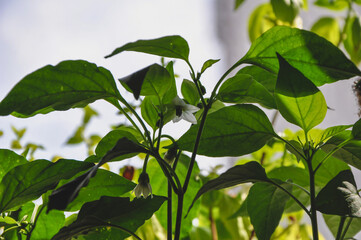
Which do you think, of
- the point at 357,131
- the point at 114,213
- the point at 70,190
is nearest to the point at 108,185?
the point at 114,213

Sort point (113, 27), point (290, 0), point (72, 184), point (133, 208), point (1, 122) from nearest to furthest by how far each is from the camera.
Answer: point (72, 184), point (133, 208), point (290, 0), point (1, 122), point (113, 27)

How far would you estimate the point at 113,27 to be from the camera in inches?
66.9

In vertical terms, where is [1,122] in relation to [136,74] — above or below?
below

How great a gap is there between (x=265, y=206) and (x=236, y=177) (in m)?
0.07

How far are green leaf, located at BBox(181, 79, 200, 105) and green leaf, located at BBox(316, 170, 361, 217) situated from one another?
0.54 ft

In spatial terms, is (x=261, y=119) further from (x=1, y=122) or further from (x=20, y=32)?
(x=20, y=32)

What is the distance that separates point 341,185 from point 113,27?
150 cm

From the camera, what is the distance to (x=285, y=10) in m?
0.69

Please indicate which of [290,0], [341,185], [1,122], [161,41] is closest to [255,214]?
[341,185]

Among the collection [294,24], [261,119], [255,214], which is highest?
[294,24]

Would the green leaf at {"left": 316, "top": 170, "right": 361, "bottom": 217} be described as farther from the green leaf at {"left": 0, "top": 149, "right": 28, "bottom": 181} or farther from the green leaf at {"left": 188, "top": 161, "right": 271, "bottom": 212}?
the green leaf at {"left": 0, "top": 149, "right": 28, "bottom": 181}

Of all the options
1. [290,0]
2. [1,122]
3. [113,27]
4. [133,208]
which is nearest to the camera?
[133,208]

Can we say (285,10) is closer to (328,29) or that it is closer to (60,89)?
(328,29)

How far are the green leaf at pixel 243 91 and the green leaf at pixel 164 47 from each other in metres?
0.05
